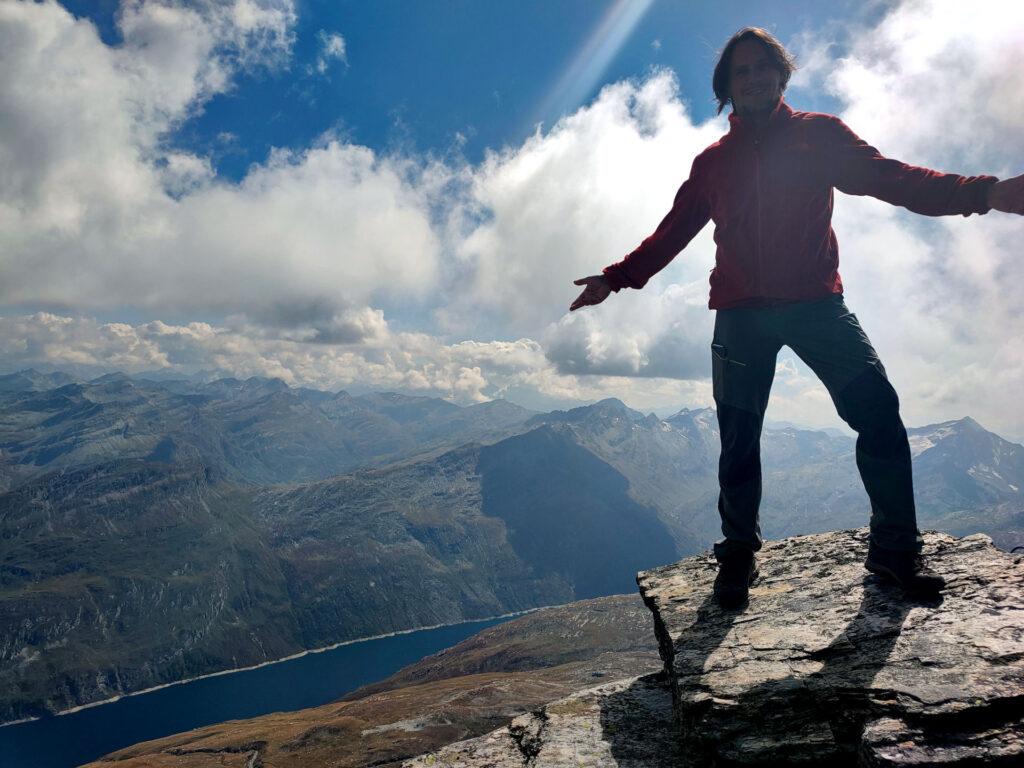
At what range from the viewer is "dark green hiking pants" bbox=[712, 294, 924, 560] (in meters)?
7.05

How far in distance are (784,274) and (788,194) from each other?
1090mm

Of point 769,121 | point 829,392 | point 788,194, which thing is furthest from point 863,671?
point 769,121

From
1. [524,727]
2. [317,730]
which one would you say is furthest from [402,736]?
[524,727]

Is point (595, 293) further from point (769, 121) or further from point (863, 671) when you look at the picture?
point (863, 671)

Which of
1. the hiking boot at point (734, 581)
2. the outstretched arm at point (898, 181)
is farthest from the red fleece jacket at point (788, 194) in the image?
the hiking boot at point (734, 581)

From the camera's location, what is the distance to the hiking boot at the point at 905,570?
6.84 meters

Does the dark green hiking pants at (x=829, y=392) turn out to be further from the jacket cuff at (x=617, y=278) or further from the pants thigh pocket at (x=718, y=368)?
the jacket cuff at (x=617, y=278)

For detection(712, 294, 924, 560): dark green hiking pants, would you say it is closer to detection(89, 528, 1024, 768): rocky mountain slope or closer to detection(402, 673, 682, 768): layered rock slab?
detection(89, 528, 1024, 768): rocky mountain slope

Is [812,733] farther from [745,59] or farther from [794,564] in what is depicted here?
[745,59]

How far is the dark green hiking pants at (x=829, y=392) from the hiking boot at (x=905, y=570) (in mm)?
141

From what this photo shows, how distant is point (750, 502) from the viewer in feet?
26.7

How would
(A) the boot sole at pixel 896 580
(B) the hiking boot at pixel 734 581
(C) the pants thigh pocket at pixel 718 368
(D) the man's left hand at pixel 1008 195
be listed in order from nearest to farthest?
(D) the man's left hand at pixel 1008 195
(A) the boot sole at pixel 896 580
(C) the pants thigh pocket at pixel 718 368
(B) the hiking boot at pixel 734 581

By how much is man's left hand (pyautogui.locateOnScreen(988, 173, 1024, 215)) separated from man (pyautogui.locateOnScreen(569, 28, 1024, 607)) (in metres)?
0.07

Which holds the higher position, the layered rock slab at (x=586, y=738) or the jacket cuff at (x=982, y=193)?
the jacket cuff at (x=982, y=193)
